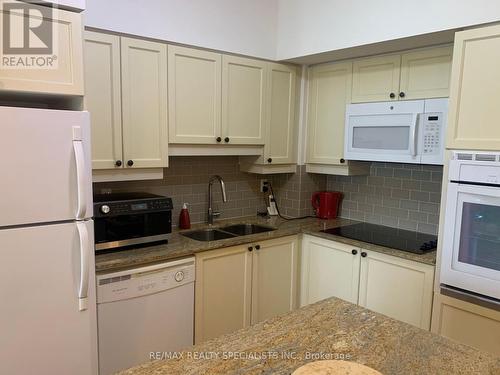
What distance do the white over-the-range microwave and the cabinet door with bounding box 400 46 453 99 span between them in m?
0.08

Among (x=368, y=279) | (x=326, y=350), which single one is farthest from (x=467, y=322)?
(x=326, y=350)

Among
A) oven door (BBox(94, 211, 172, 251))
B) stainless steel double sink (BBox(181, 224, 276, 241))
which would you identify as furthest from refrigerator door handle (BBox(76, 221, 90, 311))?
stainless steel double sink (BBox(181, 224, 276, 241))

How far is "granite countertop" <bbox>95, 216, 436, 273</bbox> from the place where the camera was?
2252 millimetres

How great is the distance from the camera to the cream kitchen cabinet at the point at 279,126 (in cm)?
324

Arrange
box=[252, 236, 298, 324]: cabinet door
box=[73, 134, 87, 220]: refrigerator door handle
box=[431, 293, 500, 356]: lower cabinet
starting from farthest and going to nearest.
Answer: box=[252, 236, 298, 324]: cabinet door
box=[431, 293, 500, 356]: lower cabinet
box=[73, 134, 87, 220]: refrigerator door handle

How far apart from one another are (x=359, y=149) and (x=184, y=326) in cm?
176

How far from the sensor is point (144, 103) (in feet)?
8.31

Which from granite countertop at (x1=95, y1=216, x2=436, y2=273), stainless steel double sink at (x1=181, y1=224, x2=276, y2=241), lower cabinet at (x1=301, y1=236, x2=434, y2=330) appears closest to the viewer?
granite countertop at (x1=95, y1=216, x2=436, y2=273)

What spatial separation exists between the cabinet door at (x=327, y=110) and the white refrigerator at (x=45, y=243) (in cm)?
200

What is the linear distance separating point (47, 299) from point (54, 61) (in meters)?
1.07

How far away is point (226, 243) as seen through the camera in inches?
105

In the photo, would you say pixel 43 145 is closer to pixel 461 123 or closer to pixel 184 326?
pixel 184 326

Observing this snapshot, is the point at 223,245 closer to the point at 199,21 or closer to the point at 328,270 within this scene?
the point at 328,270

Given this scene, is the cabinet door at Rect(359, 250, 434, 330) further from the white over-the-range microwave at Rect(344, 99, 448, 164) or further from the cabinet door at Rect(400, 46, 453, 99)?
the cabinet door at Rect(400, 46, 453, 99)
